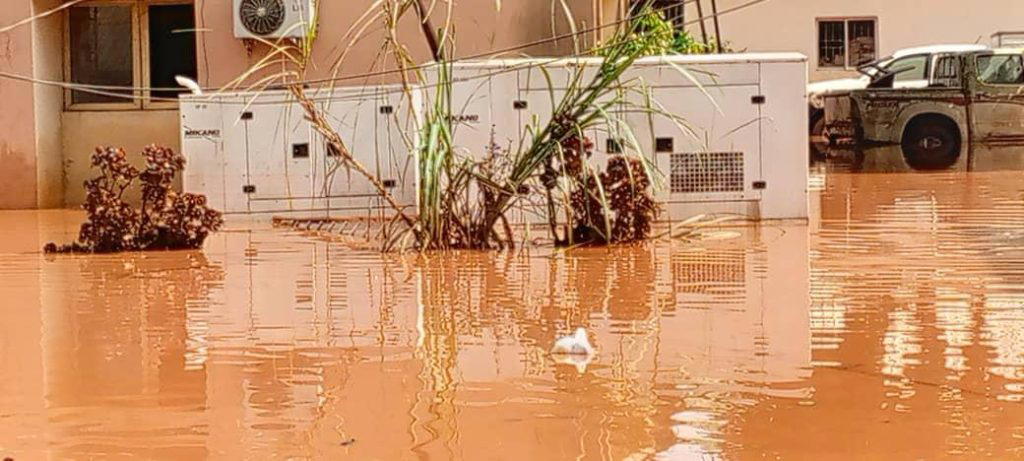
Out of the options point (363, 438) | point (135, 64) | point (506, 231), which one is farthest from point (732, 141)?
point (363, 438)

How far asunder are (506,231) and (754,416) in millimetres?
5457

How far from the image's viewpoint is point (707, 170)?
12.4 metres

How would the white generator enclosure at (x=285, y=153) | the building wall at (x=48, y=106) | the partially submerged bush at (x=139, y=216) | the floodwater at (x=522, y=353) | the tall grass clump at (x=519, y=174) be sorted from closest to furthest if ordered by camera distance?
the floodwater at (x=522, y=353) → the tall grass clump at (x=519, y=174) → the partially submerged bush at (x=139, y=216) → the white generator enclosure at (x=285, y=153) → the building wall at (x=48, y=106)

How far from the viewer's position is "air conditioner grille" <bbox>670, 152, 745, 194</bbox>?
12.4 meters

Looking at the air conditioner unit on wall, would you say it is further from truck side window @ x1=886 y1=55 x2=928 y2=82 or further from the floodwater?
truck side window @ x1=886 y1=55 x2=928 y2=82

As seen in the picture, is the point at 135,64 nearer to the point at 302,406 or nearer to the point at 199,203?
the point at 199,203

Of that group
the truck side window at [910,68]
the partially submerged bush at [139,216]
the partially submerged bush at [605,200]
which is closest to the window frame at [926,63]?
the truck side window at [910,68]

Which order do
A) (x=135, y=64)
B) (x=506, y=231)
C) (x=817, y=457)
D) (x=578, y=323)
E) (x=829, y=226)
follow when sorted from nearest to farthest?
(x=817, y=457) → (x=578, y=323) → (x=506, y=231) → (x=829, y=226) → (x=135, y=64)

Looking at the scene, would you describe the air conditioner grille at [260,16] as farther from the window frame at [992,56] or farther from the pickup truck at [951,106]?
the window frame at [992,56]

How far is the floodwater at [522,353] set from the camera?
5.06 m

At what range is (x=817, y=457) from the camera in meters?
4.77

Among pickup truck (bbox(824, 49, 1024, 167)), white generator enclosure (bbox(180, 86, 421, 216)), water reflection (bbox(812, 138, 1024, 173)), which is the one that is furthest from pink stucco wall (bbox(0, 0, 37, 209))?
pickup truck (bbox(824, 49, 1024, 167))

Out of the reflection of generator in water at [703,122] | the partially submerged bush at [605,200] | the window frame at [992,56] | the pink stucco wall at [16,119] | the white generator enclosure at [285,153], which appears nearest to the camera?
the partially submerged bush at [605,200]

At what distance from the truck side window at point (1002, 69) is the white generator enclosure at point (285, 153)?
43.3 feet
